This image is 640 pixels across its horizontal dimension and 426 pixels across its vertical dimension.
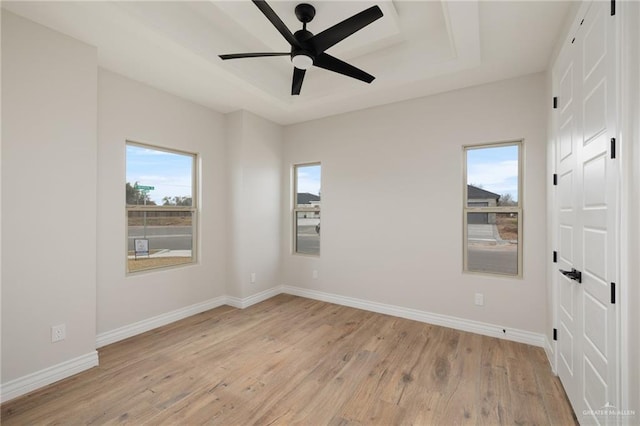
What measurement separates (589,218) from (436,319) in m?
2.24

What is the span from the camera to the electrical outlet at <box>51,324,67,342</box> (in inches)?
91.8

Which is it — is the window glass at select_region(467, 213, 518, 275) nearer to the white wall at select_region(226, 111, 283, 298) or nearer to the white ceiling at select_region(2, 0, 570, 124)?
the white ceiling at select_region(2, 0, 570, 124)

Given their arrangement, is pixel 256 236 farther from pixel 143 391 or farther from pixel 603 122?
pixel 603 122

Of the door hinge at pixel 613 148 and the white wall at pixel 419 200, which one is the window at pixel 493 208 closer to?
the white wall at pixel 419 200

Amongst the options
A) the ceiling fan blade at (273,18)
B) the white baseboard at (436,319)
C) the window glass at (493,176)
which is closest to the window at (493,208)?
the window glass at (493,176)

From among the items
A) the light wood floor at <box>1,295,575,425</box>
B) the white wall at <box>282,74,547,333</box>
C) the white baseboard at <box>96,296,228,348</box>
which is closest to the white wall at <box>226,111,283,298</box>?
the white baseboard at <box>96,296,228,348</box>

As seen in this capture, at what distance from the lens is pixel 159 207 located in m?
3.48

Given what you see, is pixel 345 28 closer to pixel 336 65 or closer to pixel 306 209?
Answer: pixel 336 65

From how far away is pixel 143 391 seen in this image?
2186 mm

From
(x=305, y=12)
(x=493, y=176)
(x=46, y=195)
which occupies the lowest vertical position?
(x=46, y=195)

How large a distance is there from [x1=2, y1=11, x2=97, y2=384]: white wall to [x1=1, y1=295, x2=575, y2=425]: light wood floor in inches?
17.5

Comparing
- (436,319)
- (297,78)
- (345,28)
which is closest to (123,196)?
(297,78)

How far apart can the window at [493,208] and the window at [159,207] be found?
361cm

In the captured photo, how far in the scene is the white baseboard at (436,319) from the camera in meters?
2.99
